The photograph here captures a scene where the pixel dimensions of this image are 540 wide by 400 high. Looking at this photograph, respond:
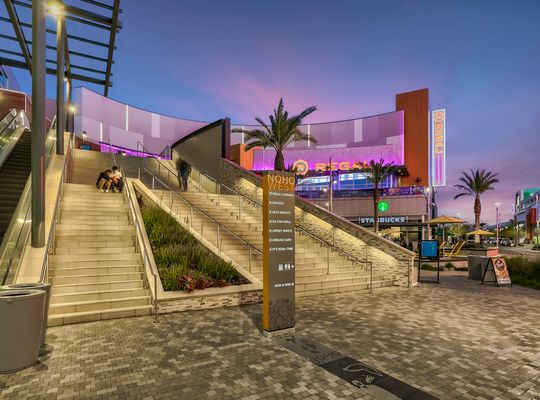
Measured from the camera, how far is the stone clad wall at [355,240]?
12.8 m

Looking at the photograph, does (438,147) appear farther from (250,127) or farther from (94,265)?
(94,265)

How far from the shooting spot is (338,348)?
229 inches

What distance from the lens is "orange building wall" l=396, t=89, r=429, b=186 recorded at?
45.7m

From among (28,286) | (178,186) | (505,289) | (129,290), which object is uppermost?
(178,186)

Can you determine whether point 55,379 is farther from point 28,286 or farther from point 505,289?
point 505,289

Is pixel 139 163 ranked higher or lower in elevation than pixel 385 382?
higher

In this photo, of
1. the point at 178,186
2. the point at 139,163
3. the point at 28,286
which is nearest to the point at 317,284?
the point at 28,286

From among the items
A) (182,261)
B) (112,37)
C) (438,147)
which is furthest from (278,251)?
(438,147)

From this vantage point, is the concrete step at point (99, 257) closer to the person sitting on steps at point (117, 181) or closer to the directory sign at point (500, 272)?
the person sitting on steps at point (117, 181)

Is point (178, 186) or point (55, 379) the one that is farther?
point (178, 186)

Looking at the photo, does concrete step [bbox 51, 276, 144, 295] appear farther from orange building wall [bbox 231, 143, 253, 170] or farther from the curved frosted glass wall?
orange building wall [bbox 231, 143, 253, 170]

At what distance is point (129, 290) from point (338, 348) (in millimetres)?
5177

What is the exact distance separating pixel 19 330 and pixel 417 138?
48.9 m

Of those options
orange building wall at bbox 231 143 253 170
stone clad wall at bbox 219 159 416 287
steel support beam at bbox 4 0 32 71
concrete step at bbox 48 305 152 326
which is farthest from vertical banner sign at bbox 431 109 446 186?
concrete step at bbox 48 305 152 326
